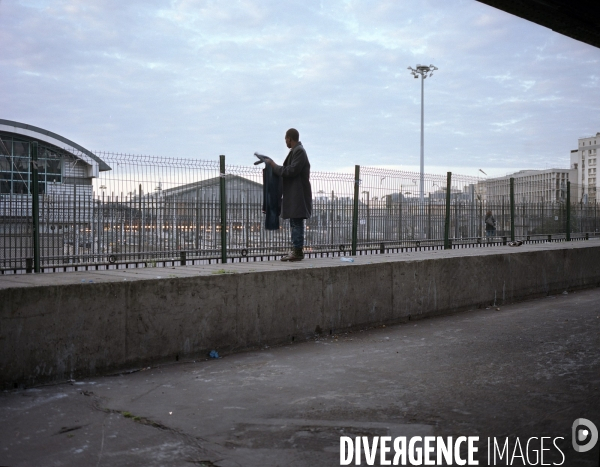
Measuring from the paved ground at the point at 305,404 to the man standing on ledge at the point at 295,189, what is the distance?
98.0 inches

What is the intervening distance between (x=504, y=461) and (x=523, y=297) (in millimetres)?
8539

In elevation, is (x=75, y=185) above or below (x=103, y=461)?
above

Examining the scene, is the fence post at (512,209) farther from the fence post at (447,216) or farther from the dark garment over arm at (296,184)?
the dark garment over arm at (296,184)

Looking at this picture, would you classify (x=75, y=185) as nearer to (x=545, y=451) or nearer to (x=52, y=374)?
(x=52, y=374)

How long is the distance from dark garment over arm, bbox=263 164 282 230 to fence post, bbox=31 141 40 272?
11.3 feet

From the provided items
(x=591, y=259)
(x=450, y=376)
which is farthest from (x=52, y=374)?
(x=591, y=259)

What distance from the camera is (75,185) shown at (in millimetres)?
11203

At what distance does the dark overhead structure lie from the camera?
267 inches

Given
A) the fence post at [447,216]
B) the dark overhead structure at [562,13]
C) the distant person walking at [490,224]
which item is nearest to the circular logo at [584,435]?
the dark overhead structure at [562,13]

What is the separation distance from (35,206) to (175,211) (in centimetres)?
311

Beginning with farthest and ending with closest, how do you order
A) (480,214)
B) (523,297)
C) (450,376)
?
(480,214) < (523,297) < (450,376)

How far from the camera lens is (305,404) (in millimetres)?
5191

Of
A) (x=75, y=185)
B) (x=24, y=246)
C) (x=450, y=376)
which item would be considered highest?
(x=75, y=185)

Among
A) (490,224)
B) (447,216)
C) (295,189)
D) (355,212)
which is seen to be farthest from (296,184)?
(490,224)
